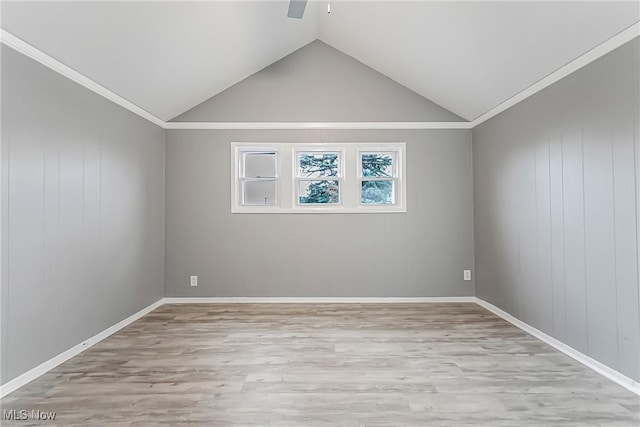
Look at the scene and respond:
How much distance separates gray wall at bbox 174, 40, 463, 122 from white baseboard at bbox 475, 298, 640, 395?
2.65 metres

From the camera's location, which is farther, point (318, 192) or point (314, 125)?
point (318, 192)

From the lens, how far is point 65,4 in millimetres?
2191

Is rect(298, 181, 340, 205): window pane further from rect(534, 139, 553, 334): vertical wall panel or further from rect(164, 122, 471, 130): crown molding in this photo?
rect(534, 139, 553, 334): vertical wall panel

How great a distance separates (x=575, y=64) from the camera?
2652 mm

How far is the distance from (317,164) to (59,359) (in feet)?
11.0

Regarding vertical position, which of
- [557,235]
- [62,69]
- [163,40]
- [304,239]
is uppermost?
[163,40]

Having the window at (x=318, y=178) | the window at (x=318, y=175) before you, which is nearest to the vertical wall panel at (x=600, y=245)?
the window at (x=318, y=178)

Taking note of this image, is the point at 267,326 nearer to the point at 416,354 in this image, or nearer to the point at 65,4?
the point at 416,354

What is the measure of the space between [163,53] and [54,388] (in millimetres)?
2818

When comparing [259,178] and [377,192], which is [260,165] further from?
[377,192]

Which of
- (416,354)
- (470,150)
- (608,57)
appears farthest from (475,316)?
(608,57)

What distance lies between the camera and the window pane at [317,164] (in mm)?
4629

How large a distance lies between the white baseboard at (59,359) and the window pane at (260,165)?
2198 mm

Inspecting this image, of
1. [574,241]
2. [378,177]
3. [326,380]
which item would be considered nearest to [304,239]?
[378,177]
